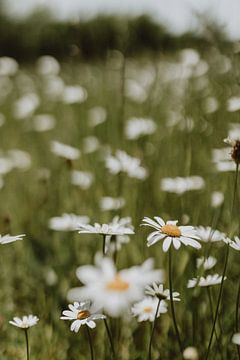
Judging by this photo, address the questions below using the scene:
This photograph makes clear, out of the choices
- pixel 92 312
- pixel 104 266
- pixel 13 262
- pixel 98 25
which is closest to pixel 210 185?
pixel 13 262

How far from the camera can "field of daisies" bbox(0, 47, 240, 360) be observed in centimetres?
71

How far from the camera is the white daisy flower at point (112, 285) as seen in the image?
43 cm

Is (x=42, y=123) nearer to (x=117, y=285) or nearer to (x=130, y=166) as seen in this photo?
(x=130, y=166)

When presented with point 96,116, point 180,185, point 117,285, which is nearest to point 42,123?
point 96,116

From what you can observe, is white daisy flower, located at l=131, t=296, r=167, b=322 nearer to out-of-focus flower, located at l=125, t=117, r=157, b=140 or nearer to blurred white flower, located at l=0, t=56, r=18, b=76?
out-of-focus flower, located at l=125, t=117, r=157, b=140

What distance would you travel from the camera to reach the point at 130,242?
1.21 m

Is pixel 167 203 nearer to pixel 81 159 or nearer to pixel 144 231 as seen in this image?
pixel 144 231

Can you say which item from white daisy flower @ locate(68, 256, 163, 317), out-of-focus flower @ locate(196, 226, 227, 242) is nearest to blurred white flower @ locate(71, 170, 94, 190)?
out-of-focus flower @ locate(196, 226, 227, 242)

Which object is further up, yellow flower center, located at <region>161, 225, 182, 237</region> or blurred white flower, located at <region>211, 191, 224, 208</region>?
blurred white flower, located at <region>211, 191, 224, 208</region>

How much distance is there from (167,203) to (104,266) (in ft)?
2.85

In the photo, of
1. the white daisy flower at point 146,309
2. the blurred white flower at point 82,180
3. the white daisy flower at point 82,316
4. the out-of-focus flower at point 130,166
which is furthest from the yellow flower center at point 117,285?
the blurred white flower at point 82,180

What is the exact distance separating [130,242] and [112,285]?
0.75 m

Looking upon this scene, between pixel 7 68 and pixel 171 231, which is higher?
pixel 7 68

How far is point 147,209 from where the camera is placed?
134cm
